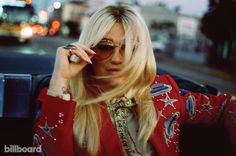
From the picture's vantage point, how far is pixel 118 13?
2.12 m

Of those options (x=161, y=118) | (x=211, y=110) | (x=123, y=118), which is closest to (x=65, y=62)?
(x=123, y=118)

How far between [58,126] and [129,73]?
0.47m

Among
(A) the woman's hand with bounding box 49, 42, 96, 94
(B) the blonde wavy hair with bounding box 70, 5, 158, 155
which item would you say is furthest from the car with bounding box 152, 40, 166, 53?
(A) the woman's hand with bounding box 49, 42, 96, 94

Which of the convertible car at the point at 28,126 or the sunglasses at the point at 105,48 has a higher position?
the sunglasses at the point at 105,48

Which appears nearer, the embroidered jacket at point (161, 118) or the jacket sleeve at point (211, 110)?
the embroidered jacket at point (161, 118)

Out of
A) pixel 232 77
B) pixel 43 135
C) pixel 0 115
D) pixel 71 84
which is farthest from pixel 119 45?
pixel 232 77

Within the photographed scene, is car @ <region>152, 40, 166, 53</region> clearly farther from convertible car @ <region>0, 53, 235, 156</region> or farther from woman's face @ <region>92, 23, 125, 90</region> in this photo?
woman's face @ <region>92, 23, 125, 90</region>

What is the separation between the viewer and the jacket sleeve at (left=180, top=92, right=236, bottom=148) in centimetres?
220

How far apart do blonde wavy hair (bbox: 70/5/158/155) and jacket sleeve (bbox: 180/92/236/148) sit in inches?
8.9

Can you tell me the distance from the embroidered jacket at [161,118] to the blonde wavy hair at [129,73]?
50mm

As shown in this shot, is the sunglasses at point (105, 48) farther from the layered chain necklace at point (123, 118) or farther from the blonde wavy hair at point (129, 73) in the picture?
the layered chain necklace at point (123, 118)

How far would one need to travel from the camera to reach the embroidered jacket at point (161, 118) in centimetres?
185

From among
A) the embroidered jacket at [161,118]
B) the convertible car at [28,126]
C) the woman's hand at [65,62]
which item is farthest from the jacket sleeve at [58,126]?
the convertible car at [28,126]

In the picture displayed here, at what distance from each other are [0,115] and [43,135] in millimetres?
524
